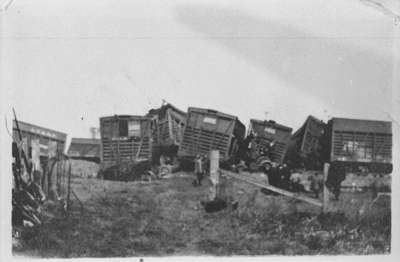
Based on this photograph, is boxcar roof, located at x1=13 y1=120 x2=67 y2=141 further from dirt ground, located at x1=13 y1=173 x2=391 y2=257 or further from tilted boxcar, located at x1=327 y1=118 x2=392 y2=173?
tilted boxcar, located at x1=327 y1=118 x2=392 y2=173

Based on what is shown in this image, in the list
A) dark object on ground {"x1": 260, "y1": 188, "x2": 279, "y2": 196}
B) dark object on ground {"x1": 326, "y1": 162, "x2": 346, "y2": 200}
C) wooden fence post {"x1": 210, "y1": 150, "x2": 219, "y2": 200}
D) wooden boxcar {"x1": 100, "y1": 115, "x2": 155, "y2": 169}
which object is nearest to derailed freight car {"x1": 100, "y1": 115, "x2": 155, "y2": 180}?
wooden boxcar {"x1": 100, "y1": 115, "x2": 155, "y2": 169}

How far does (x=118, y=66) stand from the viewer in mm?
5816

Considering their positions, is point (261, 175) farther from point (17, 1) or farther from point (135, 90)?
point (17, 1)

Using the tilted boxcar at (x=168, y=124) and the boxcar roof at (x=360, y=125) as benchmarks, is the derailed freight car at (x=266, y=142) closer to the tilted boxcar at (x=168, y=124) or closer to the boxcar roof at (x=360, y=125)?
the boxcar roof at (x=360, y=125)

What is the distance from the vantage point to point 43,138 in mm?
5801

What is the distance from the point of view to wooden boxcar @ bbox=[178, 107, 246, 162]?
5.94 m

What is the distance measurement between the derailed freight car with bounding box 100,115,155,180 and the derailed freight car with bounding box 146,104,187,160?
0.20ft

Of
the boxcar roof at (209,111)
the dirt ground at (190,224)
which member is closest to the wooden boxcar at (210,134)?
the boxcar roof at (209,111)

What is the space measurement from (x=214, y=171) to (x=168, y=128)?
639 millimetres

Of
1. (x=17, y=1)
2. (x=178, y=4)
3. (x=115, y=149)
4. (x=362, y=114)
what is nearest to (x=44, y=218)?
(x=115, y=149)

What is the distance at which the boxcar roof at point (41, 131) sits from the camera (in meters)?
5.74

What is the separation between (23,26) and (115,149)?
150cm

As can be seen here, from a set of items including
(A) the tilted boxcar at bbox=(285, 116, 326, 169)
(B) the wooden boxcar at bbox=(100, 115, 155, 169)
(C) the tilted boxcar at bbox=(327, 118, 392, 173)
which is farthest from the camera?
(C) the tilted boxcar at bbox=(327, 118, 392, 173)

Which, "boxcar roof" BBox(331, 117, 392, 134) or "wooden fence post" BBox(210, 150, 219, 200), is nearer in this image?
"wooden fence post" BBox(210, 150, 219, 200)
